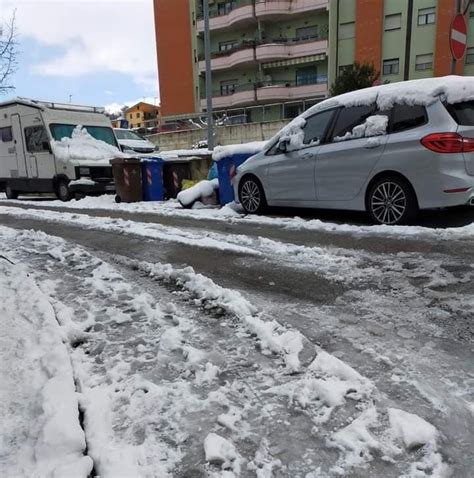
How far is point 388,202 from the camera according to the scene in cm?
Result: 646

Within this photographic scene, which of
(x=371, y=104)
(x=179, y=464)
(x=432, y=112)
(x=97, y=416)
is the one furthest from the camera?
(x=371, y=104)

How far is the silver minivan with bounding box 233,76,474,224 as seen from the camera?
5855 mm

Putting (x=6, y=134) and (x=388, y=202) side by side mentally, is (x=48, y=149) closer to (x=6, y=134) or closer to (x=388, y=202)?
(x=6, y=134)

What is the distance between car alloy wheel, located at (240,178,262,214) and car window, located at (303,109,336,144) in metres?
1.35

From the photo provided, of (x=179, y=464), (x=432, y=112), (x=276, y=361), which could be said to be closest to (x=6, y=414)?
(x=179, y=464)

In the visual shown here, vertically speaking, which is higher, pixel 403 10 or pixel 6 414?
pixel 403 10

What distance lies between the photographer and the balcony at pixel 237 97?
38.0 meters

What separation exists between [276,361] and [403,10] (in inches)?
1487

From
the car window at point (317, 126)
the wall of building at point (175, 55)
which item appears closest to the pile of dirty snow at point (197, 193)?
the car window at point (317, 126)

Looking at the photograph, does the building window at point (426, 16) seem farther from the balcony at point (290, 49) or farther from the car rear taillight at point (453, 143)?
the car rear taillight at point (453, 143)

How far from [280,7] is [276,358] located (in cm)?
3916

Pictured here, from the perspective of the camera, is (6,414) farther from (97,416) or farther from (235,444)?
(235,444)

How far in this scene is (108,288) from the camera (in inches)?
172

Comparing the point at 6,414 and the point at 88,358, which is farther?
the point at 88,358
